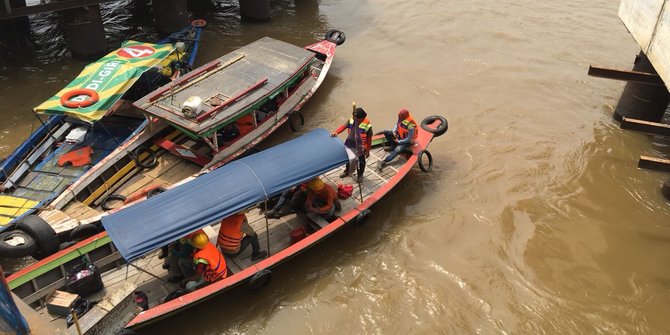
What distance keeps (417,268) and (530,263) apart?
2.19 m

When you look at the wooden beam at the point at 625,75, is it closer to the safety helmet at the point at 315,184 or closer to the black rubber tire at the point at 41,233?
the safety helmet at the point at 315,184

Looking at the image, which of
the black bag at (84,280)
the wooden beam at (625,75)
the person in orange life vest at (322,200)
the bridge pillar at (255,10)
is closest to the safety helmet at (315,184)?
the person in orange life vest at (322,200)

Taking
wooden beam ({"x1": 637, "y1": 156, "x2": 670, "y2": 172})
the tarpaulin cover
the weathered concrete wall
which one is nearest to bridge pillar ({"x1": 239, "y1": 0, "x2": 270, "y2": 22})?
the tarpaulin cover

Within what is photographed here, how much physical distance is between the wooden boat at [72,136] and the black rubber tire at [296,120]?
3124 millimetres

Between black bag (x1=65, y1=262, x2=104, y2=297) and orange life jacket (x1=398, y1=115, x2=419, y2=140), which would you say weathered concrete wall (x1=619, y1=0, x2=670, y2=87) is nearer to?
orange life jacket (x1=398, y1=115, x2=419, y2=140)

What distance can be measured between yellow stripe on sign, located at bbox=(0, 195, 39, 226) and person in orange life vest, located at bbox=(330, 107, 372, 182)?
19.5 feet

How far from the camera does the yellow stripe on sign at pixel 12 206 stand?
9164 millimetres

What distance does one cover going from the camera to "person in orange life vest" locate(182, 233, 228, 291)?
7594mm

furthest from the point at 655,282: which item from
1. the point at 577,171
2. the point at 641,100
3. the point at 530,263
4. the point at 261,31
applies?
→ the point at 261,31

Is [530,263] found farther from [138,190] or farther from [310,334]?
[138,190]

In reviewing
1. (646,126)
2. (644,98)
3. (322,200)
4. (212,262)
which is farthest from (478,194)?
(212,262)

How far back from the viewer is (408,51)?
17.3 meters

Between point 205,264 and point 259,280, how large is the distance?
1.08m

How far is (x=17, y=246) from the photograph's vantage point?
8109 millimetres
